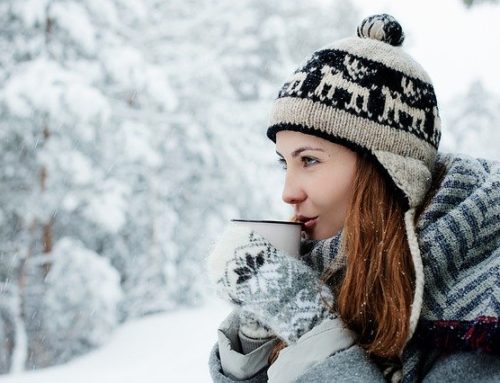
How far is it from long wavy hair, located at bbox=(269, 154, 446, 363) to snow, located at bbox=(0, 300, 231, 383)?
3174 mm

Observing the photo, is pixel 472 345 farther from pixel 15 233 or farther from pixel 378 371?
pixel 15 233

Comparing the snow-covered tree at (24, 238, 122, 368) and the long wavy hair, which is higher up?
the long wavy hair

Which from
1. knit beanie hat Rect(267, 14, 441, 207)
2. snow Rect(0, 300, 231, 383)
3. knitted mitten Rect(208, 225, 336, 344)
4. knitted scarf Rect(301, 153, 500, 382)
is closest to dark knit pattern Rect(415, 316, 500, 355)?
knitted scarf Rect(301, 153, 500, 382)

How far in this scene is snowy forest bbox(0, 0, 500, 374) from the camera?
723 cm

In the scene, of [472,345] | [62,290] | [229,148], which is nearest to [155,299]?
[62,290]

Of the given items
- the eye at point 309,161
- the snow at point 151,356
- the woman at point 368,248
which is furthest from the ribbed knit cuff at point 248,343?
the snow at point 151,356

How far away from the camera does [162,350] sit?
650 centimetres

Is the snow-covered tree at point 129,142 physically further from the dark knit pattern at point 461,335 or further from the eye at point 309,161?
the dark knit pattern at point 461,335

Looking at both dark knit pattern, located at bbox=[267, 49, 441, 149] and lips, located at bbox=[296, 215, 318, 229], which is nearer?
dark knit pattern, located at bbox=[267, 49, 441, 149]

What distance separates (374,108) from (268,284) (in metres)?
0.58

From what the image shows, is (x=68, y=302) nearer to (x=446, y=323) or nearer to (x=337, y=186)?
(x=337, y=186)

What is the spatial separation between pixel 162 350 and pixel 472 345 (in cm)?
584

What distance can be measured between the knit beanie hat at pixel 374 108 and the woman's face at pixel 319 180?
44mm

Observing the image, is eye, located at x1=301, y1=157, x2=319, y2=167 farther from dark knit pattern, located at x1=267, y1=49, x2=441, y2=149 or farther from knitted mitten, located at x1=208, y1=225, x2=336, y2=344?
knitted mitten, located at x1=208, y1=225, x2=336, y2=344
